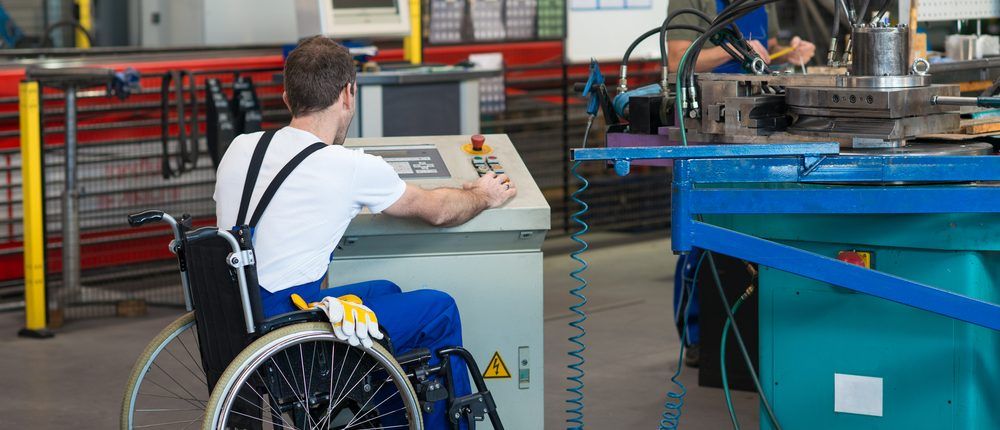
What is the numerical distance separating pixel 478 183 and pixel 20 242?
3327mm

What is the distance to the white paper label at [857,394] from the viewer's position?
285cm

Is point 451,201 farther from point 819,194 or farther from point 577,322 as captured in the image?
point 819,194

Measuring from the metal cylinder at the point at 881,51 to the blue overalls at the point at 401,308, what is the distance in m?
1.03

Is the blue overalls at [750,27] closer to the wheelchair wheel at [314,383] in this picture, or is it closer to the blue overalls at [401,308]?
the blue overalls at [401,308]

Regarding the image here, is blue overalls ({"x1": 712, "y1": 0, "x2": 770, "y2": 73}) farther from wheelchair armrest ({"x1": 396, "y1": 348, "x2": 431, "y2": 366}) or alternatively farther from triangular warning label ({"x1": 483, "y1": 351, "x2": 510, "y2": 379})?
wheelchair armrest ({"x1": 396, "y1": 348, "x2": 431, "y2": 366})

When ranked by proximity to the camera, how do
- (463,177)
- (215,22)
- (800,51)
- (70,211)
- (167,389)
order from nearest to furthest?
(463,177), (167,389), (800,51), (70,211), (215,22)

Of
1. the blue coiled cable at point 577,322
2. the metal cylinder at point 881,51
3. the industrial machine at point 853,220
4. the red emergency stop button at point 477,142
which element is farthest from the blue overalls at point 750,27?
the metal cylinder at point 881,51

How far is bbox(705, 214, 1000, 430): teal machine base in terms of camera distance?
270 centimetres

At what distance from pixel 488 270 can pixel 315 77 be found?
622mm

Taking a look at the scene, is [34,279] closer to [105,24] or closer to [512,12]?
[512,12]

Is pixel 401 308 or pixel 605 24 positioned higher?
pixel 605 24

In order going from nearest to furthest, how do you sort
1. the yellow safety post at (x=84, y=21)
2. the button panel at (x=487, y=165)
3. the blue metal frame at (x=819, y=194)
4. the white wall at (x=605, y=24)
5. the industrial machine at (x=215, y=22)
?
the blue metal frame at (x=819, y=194)
the button panel at (x=487, y=165)
the white wall at (x=605, y=24)
the industrial machine at (x=215, y=22)
the yellow safety post at (x=84, y=21)

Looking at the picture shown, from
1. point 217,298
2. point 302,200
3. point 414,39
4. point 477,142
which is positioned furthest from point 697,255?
point 414,39

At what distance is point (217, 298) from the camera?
264 cm
